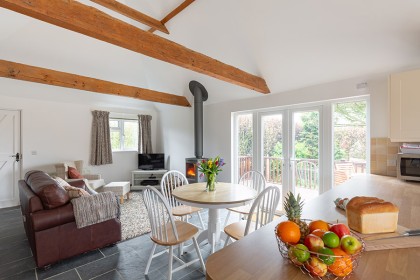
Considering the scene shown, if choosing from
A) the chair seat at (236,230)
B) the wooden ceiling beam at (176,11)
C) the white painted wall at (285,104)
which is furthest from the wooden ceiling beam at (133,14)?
the chair seat at (236,230)

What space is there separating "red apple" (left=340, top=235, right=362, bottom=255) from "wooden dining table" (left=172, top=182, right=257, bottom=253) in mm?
1387

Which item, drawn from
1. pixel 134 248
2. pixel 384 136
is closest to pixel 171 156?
pixel 134 248

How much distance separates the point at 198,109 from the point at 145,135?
7.27 feet

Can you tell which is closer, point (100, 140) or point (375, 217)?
point (375, 217)

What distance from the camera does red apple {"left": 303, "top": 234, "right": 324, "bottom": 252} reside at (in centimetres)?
71

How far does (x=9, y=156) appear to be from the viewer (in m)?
4.29

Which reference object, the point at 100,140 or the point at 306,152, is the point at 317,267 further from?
the point at 100,140

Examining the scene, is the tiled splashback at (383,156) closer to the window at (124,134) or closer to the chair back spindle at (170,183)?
the chair back spindle at (170,183)

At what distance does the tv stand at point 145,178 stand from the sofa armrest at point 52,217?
10.9 ft

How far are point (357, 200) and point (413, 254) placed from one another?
0.92ft

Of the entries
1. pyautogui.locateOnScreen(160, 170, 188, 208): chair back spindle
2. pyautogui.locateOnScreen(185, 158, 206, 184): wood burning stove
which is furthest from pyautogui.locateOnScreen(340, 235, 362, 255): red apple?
pyautogui.locateOnScreen(185, 158, 206, 184): wood burning stove

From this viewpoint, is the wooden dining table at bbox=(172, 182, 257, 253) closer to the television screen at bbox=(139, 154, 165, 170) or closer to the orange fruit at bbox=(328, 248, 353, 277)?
the orange fruit at bbox=(328, 248, 353, 277)

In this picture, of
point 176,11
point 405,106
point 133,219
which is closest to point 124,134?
point 133,219

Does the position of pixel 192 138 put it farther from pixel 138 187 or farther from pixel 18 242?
pixel 18 242
